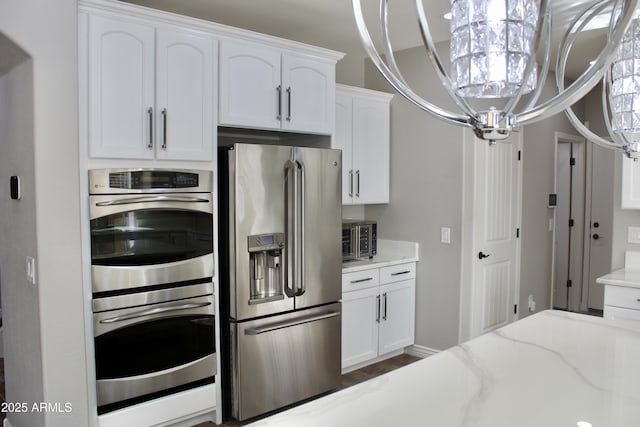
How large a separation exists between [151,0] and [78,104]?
3.71 feet

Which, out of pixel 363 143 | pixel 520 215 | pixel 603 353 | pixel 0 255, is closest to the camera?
pixel 603 353

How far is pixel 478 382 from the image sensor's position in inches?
50.1

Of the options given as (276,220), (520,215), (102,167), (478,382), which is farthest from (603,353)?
(520,215)

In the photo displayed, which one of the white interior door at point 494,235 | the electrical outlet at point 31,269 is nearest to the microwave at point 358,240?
the white interior door at point 494,235

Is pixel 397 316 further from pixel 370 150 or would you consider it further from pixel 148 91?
pixel 148 91

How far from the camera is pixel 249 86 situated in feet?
9.70

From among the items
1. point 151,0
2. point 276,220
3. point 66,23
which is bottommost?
point 276,220

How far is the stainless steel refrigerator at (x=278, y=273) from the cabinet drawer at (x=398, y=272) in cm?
62

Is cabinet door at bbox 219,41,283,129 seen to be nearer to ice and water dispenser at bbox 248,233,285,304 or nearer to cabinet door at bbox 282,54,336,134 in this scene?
cabinet door at bbox 282,54,336,134

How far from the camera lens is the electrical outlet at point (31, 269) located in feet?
7.57

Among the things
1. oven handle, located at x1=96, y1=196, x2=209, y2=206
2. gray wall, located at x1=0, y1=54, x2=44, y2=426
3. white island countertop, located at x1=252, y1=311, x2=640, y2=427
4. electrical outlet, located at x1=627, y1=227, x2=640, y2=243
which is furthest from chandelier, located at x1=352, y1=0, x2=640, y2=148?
electrical outlet, located at x1=627, y1=227, x2=640, y2=243

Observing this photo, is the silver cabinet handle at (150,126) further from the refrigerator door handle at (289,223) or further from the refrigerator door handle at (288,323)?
the refrigerator door handle at (288,323)

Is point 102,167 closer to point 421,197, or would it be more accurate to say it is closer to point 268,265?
point 268,265

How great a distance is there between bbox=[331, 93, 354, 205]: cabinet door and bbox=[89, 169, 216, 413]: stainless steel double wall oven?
1.38 m
